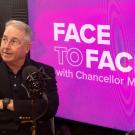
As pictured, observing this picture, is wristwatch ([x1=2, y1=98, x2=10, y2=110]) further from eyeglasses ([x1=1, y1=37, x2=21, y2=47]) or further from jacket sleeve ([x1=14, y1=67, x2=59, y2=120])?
eyeglasses ([x1=1, y1=37, x2=21, y2=47])

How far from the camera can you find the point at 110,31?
9.33 feet

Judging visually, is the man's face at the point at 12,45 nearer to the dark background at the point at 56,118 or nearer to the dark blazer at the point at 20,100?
the dark blazer at the point at 20,100

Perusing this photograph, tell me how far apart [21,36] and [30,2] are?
1.18 m

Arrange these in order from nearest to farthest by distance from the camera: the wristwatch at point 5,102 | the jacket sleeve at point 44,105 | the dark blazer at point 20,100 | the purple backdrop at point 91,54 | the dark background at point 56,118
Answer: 1. the jacket sleeve at point 44,105
2. the wristwatch at point 5,102
3. the dark blazer at point 20,100
4. the purple backdrop at point 91,54
5. the dark background at point 56,118

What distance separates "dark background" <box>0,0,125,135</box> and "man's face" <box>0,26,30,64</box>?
3.28 feet

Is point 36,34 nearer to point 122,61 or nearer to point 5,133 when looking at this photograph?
point 122,61

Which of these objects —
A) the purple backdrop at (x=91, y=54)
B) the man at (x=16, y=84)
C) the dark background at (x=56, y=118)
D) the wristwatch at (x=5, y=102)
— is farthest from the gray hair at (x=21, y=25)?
the dark background at (x=56, y=118)

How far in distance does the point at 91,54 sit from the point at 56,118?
88 centimetres

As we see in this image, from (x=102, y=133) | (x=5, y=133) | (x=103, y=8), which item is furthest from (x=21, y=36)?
(x=102, y=133)

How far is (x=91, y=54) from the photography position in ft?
9.82

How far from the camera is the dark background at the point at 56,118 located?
10.6ft

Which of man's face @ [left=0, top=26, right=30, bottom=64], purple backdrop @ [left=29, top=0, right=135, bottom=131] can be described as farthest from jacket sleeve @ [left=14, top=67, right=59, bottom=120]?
purple backdrop @ [left=29, top=0, right=135, bottom=131]

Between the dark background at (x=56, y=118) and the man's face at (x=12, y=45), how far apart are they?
3.28 ft

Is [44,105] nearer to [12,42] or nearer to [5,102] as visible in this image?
[5,102]
